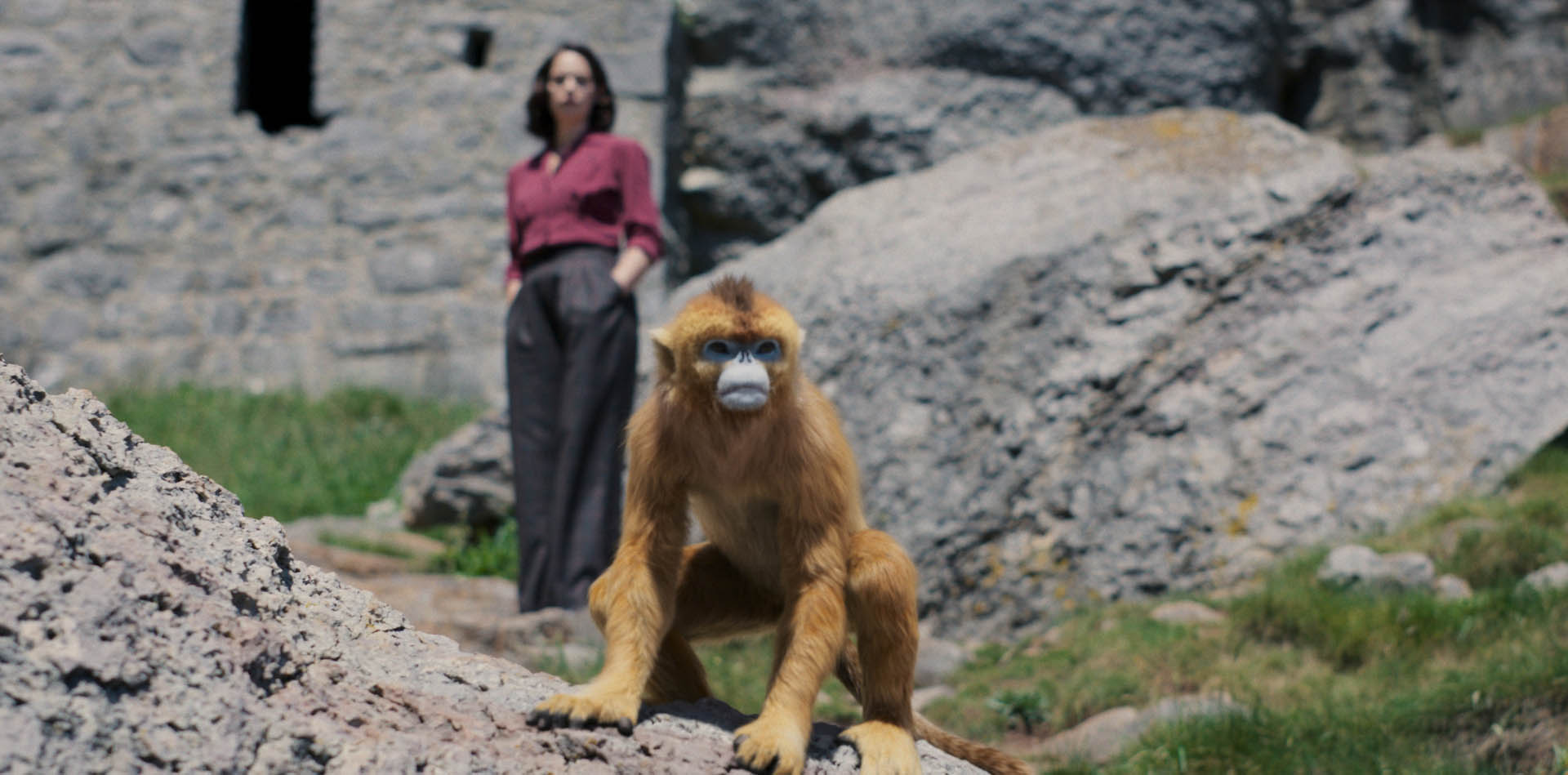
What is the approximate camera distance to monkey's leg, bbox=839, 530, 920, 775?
257 centimetres

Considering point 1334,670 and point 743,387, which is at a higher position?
point 743,387

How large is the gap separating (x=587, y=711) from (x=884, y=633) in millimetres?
614

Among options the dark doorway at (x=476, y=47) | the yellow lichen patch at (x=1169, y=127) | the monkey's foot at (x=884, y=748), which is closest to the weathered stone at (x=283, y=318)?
the dark doorway at (x=476, y=47)

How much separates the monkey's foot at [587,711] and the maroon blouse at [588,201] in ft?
8.93

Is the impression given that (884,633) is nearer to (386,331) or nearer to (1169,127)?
(1169,127)

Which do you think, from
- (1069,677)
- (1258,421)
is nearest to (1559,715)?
(1069,677)

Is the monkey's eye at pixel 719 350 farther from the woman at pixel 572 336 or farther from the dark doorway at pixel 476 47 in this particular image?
the dark doorway at pixel 476 47

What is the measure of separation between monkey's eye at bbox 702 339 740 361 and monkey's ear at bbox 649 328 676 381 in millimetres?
111

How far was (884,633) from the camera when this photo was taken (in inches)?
102

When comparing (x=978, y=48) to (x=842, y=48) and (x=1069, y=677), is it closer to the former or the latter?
(x=842, y=48)

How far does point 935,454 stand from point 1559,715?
94.5 inches

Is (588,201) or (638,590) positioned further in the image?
(588,201)

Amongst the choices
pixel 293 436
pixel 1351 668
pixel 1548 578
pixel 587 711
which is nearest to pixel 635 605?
pixel 587 711

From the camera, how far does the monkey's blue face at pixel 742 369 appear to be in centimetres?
236
